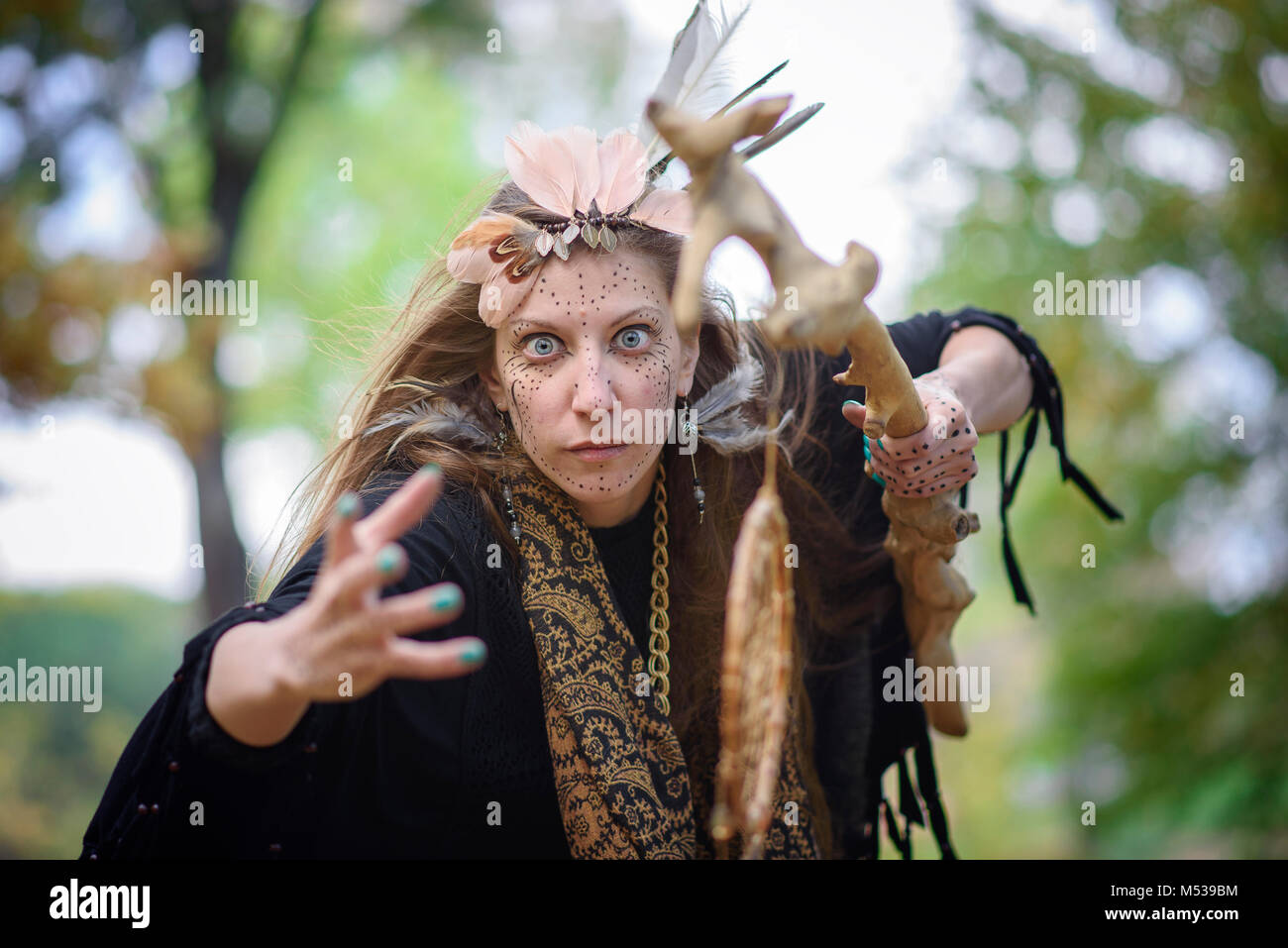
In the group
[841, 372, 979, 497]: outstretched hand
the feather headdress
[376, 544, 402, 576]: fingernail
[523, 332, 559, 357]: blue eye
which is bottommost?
[376, 544, 402, 576]: fingernail

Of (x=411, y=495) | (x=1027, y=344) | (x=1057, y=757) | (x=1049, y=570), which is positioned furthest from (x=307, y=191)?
(x=411, y=495)

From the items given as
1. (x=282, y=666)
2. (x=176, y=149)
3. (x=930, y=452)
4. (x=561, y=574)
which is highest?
(x=176, y=149)

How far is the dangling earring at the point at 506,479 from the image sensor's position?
2279 mm

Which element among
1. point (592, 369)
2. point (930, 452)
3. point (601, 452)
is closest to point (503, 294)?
point (592, 369)

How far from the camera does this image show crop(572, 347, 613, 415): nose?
2031 millimetres

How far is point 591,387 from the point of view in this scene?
6.67 feet

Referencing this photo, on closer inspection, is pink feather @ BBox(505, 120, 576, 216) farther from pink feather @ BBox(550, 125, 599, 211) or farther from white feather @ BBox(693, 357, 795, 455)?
white feather @ BBox(693, 357, 795, 455)

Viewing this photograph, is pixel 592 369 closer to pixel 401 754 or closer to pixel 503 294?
pixel 503 294

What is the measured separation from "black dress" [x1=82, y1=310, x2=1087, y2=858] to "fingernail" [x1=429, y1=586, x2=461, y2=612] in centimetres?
41

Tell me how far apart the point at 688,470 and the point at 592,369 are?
540mm

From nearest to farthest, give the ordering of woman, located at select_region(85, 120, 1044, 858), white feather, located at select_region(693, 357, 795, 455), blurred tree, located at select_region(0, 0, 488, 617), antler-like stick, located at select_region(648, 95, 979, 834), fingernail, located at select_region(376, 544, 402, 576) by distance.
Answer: fingernail, located at select_region(376, 544, 402, 576) < antler-like stick, located at select_region(648, 95, 979, 834) < woman, located at select_region(85, 120, 1044, 858) < white feather, located at select_region(693, 357, 795, 455) < blurred tree, located at select_region(0, 0, 488, 617)

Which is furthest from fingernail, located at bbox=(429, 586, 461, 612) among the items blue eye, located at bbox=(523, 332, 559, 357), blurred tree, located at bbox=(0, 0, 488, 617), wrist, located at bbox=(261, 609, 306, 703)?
blurred tree, located at bbox=(0, 0, 488, 617)

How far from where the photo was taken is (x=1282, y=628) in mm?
6074
